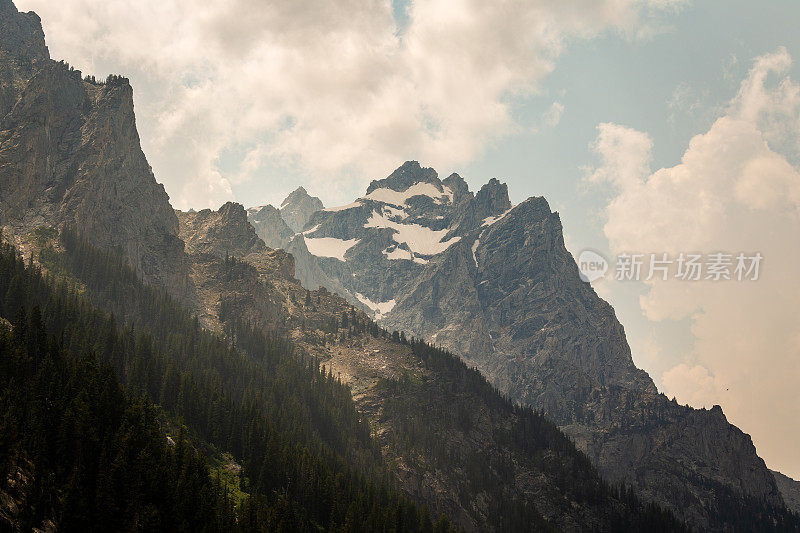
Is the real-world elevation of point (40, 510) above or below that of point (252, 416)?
below

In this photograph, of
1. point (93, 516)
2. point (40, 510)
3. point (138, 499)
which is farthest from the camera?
point (138, 499)

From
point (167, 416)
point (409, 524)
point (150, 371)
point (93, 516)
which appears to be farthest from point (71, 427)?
point (409, 524)

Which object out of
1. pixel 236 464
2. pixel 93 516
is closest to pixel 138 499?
pixel 93 516

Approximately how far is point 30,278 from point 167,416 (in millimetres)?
54953

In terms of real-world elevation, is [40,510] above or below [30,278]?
below

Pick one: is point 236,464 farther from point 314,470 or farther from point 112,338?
point 112,338

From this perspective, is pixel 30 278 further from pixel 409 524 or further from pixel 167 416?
pixel 409 524

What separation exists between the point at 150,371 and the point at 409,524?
70.5 m

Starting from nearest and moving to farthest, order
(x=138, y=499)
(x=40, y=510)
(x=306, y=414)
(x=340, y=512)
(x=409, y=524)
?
(x=40, y=510)
(x=138, y=499)
(x=340, y=512)
(x=409, y=524)
(x=306, y=414)

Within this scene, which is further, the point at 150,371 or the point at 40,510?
the point at 150,371

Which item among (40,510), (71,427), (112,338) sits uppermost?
(112,338)

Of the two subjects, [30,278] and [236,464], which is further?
[30,278]

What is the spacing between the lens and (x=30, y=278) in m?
152

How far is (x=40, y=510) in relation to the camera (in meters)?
71.7
